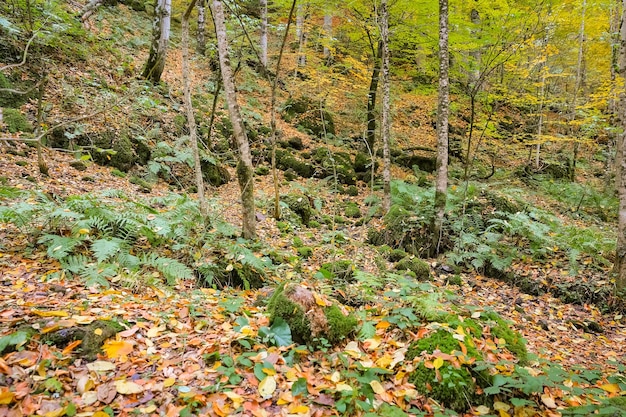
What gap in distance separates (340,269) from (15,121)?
7.36m

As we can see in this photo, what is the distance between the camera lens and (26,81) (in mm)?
8211

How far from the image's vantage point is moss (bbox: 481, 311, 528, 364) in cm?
340

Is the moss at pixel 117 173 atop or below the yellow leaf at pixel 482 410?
atop

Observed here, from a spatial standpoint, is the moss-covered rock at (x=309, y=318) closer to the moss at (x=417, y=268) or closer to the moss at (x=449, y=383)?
the moss at (x=449, y=383)

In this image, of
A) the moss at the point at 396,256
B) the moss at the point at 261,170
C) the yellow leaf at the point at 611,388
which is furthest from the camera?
the moss at the point at 261,170

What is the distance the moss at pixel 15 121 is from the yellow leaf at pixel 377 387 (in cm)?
840

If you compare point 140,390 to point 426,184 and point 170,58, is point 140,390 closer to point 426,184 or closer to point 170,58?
point 426,184

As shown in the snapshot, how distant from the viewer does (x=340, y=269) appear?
5.75 metres

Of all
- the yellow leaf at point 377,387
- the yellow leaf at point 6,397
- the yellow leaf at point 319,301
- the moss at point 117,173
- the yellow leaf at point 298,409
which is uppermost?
the moss at point 117,173

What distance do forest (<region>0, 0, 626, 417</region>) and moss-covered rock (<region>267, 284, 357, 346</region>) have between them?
21 millimetres

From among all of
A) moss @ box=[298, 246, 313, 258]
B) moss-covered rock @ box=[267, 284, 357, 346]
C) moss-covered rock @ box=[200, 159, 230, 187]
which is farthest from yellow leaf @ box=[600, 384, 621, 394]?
moss-covered rock @ box=[200, 159, 230, 187]

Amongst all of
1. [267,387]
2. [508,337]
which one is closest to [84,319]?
[267,387]

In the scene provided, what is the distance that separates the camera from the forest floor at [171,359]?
2.38m

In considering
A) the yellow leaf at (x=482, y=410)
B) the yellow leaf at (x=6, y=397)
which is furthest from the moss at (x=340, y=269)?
the yellow leaf at (x=6, y=397)
